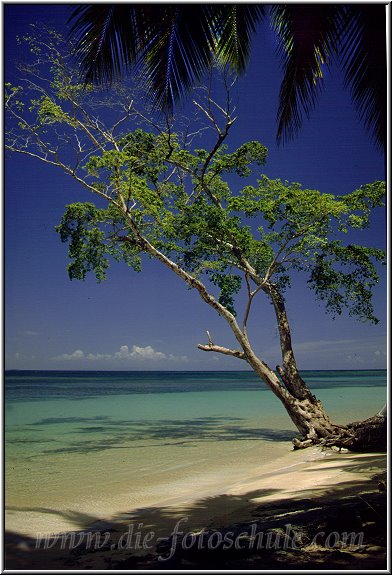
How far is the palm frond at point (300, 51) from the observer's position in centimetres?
504

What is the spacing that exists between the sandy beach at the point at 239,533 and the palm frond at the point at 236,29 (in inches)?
174

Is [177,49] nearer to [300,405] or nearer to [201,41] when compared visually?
[201,41]

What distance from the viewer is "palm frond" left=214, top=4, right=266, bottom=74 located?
539cm

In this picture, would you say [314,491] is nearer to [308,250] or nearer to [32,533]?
[32,533]

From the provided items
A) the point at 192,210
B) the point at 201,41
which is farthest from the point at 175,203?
the point at 201,41

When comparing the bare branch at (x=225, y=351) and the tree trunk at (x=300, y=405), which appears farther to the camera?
the bare branch at (x=225, y=351)

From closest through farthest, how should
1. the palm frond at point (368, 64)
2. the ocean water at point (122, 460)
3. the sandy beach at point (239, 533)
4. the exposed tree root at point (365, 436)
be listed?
the sandy beach at point (239, 533) → the palm frond at point (368, 64) → the ocean water at point (122, 460) → the exposed tree root at point (365, 436)

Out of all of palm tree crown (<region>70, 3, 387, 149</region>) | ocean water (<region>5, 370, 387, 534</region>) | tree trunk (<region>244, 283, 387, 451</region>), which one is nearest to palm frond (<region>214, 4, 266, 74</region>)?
palm tree crown (<region>70, 3, 387, 149</region>)

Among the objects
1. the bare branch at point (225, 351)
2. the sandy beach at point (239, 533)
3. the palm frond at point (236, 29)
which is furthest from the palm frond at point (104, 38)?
the bare branch at point (225, 351)

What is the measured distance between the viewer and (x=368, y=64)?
4824 mm

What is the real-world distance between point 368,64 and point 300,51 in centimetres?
78

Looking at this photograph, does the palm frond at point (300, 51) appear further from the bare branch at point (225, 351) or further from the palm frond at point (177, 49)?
the bare branch at point (225, 351)

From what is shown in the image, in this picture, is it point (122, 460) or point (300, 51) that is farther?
point (122, 460)

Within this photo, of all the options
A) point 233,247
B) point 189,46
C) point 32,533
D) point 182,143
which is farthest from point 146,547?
point 182,143
